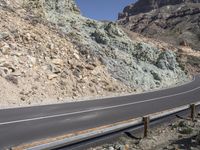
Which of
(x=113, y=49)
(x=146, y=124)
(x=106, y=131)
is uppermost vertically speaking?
(x=113, y=49)

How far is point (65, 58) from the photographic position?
30.0 meters

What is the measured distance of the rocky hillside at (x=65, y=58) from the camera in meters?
24.8

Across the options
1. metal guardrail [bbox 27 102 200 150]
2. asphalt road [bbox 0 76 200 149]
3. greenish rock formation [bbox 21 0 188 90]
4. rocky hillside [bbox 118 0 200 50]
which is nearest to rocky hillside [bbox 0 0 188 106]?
greenish rock formation [bbox 21 0 188 90]

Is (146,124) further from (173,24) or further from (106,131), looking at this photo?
(173,24)

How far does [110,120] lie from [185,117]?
9.63ft

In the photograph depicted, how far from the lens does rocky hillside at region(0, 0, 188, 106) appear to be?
24.8 metres

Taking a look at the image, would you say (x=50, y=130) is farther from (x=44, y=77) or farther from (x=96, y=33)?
(x=96, y=33)

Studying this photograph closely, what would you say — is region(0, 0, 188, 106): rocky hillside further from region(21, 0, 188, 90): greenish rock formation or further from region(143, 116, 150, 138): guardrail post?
region(143, 116, 150, 138): guardrail post

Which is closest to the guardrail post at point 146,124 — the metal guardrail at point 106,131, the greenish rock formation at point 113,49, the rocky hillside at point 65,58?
the metal guardrail at point 106,131

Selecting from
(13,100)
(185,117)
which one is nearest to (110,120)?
(185,117)

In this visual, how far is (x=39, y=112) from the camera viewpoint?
17609mm

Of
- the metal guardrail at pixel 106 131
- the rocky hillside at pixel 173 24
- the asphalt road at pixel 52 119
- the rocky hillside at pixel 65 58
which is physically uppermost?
the rocky hillside at pixel 173 24

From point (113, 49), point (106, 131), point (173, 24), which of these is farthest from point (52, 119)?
point (173, 24)

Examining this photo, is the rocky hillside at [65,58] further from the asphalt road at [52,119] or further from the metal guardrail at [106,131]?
the metal guardrail at [106,131]
